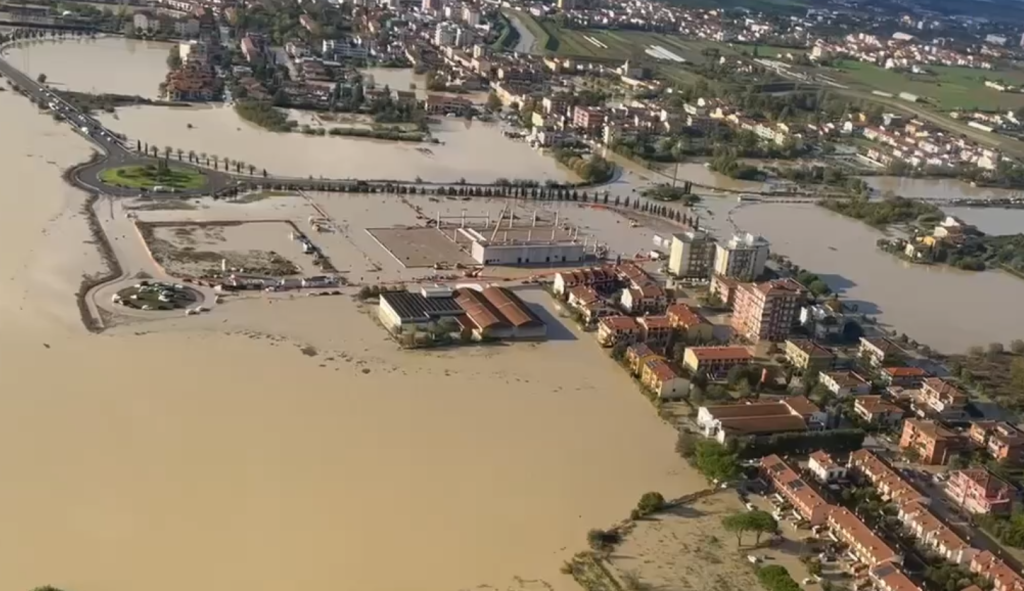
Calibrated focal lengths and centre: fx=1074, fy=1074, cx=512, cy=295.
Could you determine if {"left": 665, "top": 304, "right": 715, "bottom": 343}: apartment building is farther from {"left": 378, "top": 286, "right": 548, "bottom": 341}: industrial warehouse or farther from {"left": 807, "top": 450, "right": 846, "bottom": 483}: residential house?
{"left": 807, "top": 450, "right": 846, "bottom": 483}: residential house

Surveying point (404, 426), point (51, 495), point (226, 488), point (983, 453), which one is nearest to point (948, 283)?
point (983, 453)

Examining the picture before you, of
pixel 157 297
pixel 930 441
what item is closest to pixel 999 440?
pixel 930 441

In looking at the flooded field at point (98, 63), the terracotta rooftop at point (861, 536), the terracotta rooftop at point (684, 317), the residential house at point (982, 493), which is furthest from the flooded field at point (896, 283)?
the flooded field at point (98, 63)

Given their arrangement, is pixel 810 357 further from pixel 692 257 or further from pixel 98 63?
pixel 98 63

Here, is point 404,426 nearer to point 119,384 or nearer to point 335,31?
point 119,384

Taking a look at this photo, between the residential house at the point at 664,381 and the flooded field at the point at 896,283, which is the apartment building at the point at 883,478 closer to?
the residential house at the point at 664,381
